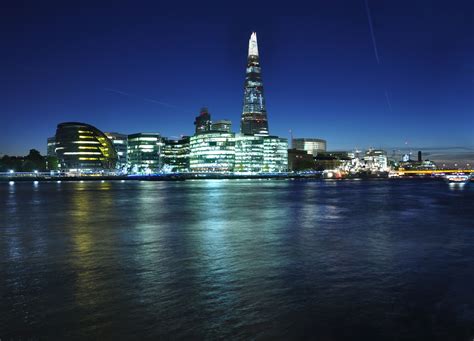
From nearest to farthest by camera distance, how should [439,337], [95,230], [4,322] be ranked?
[439,337] < [4,322] < [95,230]

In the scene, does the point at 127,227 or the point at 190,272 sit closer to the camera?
the point at 190,272

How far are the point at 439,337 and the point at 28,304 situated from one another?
402 inches

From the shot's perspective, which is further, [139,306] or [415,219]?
[415,219]

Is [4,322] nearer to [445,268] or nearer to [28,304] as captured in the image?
[28,304]

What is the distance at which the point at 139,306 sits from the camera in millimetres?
11156

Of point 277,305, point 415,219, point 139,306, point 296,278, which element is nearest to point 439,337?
point 277,305

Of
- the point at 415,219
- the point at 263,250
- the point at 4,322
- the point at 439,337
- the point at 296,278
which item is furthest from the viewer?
the point at 415,219

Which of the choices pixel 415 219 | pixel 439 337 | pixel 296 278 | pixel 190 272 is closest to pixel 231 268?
pixel 190 272

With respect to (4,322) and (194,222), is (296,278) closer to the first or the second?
(4,322)

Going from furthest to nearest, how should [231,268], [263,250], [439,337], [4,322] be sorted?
[263,250]
[231,268]
[4,322]
[439,337]

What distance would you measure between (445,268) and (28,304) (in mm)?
14363

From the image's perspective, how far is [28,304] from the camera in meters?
11.3

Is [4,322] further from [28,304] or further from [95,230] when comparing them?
[95,230]

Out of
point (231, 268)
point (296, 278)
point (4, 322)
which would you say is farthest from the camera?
point (231, 268)
